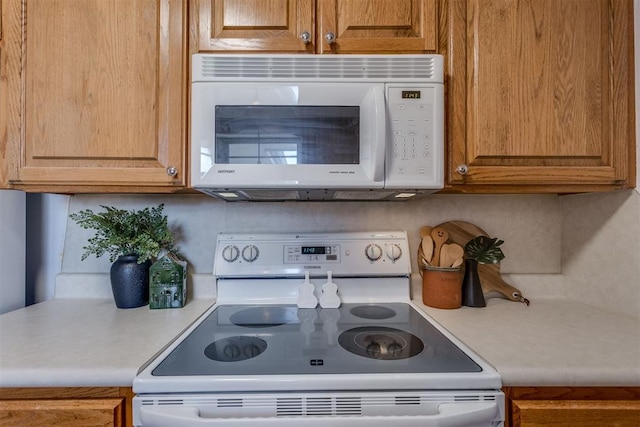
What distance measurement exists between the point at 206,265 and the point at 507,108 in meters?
1.21

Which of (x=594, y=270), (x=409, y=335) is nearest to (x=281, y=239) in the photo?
(x=409, y=335)

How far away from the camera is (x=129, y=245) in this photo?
113 centimetres

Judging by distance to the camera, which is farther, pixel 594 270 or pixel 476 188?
pixel 594 270

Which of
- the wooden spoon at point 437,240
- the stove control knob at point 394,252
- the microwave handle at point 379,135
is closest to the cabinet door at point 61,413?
the microwave handle at point 379,135

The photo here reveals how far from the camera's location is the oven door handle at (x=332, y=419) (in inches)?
25.6

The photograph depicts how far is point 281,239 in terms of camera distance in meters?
1.25

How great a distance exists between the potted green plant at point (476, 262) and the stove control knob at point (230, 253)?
2.82 ft

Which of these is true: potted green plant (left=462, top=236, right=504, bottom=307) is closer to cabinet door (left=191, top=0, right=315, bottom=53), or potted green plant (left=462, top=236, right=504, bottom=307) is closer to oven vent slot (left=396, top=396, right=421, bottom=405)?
oven vent slot (left=396, top=396, right=421, bottom=405)

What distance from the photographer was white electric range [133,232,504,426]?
67 centimetres

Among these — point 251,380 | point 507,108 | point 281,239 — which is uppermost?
point 507,108

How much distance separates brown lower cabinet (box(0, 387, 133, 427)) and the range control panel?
0.55 meters

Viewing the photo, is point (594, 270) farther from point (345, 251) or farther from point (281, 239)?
point (281, 239)

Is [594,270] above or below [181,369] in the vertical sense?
above

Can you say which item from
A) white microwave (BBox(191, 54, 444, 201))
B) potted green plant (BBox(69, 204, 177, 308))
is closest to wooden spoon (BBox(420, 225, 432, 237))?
white microwave (BBox(191, 54, 444, 201))
